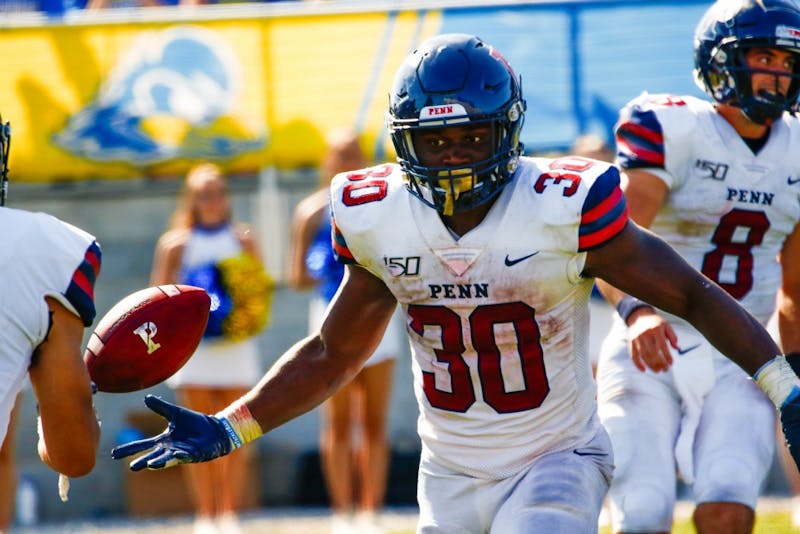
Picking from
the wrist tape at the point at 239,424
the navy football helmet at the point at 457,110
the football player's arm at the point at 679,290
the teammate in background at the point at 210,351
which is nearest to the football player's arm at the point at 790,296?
the football player's arm at the point at 679,290

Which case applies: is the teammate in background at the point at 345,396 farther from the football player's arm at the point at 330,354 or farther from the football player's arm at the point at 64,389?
the football player's arm at the point at 64,389

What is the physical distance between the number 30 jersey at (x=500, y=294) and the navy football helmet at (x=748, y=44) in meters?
0.94

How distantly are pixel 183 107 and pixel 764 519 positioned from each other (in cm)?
411

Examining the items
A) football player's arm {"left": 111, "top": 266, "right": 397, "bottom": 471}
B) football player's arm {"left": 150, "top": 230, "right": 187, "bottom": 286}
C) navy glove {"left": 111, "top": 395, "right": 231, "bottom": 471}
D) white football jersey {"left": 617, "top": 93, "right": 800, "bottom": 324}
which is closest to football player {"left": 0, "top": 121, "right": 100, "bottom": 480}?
navy glove {"left": 111, "top": 395, "right": 231, "bottom": 471}

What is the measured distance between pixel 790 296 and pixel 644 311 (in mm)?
725

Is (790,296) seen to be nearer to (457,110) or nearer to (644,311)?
(644,311)

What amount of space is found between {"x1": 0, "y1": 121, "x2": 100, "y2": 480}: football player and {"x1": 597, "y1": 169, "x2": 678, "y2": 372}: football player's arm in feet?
4.73

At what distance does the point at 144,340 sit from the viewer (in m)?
3.71

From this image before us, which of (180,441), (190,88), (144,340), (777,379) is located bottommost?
(190,88)

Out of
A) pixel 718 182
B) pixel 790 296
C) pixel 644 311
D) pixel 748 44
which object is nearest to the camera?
pixel 644 311

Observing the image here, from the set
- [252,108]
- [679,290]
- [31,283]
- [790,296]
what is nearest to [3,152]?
[31,283]

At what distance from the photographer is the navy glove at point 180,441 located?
3.55m

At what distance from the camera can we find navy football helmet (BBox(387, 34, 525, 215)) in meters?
3.57

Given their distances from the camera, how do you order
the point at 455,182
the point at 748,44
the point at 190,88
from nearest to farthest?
the point at 455,182 < the point at 748,44 < the point at 190,88
